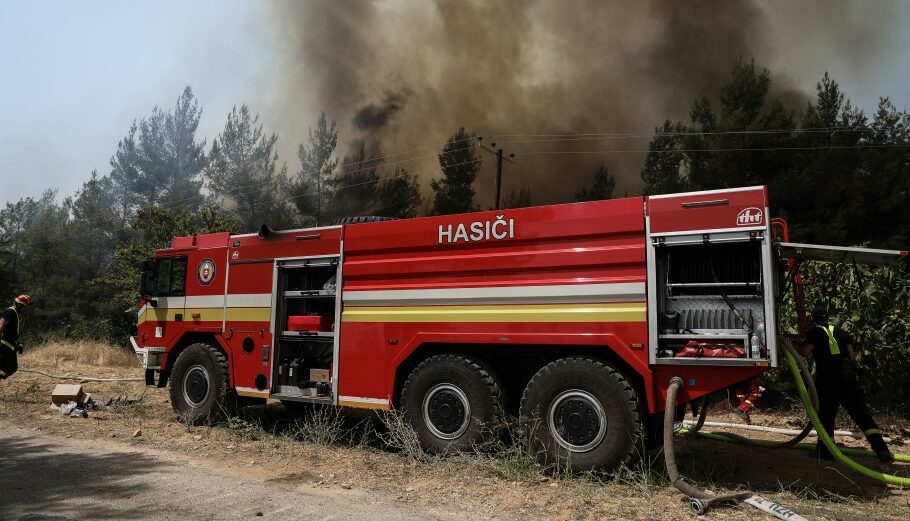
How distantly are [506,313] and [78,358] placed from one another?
17066 mm

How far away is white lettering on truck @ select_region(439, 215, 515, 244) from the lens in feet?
18.9

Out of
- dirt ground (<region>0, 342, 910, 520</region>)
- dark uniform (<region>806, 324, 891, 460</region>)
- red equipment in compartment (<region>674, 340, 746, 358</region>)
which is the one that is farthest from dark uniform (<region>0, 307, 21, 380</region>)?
dark uniform (<region>806, 324, 891, 460</region>)

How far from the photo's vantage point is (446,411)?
5852 mm

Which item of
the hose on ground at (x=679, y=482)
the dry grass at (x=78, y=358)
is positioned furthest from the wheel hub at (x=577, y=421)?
the dry grass at (x=78, y=358)

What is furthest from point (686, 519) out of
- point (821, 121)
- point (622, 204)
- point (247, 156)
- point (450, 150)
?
point (247, 156)

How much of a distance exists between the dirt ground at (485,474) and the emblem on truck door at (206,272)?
190cm

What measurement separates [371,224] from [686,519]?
13.7 ft

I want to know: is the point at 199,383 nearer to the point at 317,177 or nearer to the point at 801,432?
the point at 801,432

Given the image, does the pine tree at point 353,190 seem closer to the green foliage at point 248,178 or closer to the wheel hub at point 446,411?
the green foliage at point 248,178

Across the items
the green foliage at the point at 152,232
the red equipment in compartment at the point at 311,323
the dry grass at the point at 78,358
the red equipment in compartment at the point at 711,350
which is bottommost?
the dry grass at the point at 78,358

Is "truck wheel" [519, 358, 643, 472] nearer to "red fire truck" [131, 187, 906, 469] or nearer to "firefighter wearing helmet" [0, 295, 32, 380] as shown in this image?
"red fire truck" [131, 187, 906, 469]

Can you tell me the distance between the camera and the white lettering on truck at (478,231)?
18.9 feet

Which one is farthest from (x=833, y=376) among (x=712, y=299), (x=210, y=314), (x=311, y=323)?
(x=210, y=314)

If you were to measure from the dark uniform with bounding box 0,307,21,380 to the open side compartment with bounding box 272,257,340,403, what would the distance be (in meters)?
5.01
